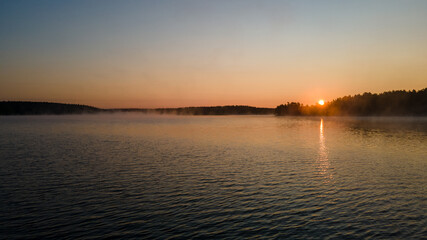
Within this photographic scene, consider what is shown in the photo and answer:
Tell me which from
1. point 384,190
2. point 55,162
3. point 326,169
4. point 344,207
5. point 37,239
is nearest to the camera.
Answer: point 37,239

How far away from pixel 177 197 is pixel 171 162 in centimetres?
1678

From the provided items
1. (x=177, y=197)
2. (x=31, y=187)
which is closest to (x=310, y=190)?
(x=177, y=197)

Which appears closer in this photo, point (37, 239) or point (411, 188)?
point (37, 239)

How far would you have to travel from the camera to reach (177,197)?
24938mm

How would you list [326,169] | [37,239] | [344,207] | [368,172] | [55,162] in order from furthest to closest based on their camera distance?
[55,162]
[326,169]
[368,172]
[344,207]
[37,239]

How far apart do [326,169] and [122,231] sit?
27.4m

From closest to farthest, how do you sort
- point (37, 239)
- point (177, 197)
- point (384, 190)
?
point (37, 239) < point (177, 197) < point (384, 190)

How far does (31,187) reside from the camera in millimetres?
27609

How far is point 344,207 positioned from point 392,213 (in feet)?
10.1

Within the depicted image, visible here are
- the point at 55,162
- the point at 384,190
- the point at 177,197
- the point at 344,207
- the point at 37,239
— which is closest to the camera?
the point at 37,239

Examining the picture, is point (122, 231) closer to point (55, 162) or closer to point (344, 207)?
point (344, 207)

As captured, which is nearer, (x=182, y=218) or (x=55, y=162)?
(x=182, y=218)

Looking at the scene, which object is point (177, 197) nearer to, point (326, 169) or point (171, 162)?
point (171, 162)

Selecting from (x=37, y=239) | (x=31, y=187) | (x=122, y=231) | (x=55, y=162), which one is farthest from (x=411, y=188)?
(x=55, y=162)
